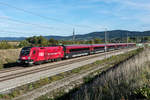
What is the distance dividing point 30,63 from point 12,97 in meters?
12.4

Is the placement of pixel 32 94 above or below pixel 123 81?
below

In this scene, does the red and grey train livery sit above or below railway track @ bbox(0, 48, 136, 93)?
above

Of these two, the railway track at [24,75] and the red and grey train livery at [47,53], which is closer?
the railway track at [24,75]

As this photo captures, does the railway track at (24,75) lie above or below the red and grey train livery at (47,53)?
below

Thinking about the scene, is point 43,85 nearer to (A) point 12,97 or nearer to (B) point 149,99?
(A) point 12,97

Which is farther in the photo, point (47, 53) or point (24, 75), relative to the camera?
point (47, 53)

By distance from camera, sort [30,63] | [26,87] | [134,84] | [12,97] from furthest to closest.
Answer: [30,63] → [26,87] → [12,97] → [134,84]

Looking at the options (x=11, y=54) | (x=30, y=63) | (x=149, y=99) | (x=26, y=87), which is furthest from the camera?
(x=11, y=54)

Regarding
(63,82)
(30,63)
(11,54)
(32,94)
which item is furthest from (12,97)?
(11,54)

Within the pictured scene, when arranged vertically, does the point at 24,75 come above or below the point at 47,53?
below

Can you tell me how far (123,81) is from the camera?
28.6 ft

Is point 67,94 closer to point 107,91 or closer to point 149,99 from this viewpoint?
point 107,91

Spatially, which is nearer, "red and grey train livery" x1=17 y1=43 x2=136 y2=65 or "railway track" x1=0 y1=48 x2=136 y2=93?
"railway track" x1=0 y1=48 x2=136 y2=93

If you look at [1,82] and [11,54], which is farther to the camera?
[11,54]
